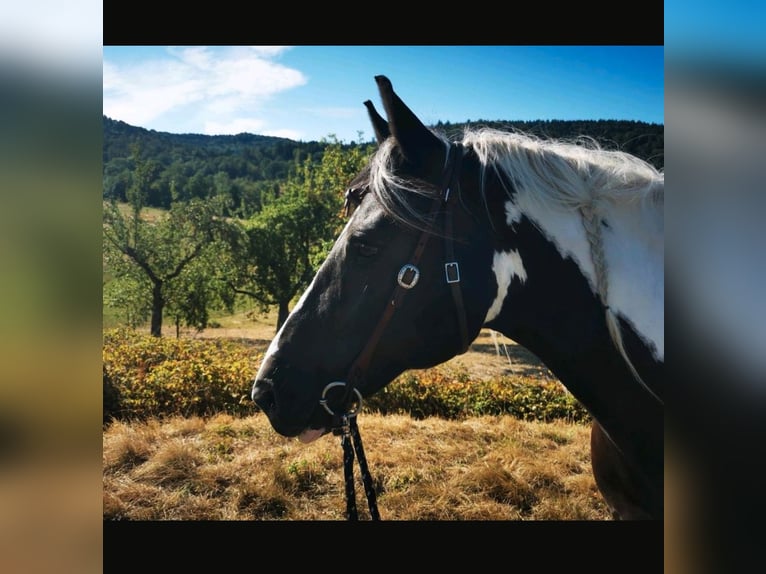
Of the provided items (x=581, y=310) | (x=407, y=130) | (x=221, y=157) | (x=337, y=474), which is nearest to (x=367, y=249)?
(x=407, y=130)

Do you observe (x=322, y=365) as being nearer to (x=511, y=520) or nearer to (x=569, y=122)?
(x=511, y=520)

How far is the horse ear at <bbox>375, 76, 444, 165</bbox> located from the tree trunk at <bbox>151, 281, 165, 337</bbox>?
16.4ft

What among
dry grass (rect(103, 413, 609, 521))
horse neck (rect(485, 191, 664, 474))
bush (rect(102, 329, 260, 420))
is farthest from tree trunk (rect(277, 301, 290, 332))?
horse neck (rect(485, 191, 664, 474))

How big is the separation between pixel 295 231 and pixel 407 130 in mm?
5511

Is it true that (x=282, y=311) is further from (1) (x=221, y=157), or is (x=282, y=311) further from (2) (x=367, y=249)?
(2) (x=367, y=249)

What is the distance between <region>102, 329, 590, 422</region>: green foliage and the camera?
487 centimetres

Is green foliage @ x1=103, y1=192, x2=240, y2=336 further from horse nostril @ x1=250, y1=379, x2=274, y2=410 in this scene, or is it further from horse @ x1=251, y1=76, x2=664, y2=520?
horse @ x1=251, y1=76, x2=664, y2=520

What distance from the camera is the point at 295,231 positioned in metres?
6.96

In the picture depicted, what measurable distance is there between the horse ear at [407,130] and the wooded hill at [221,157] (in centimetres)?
301

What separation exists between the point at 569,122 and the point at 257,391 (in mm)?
3999
